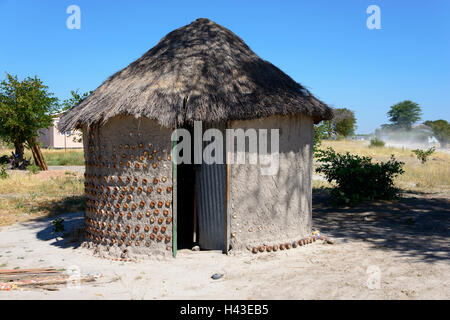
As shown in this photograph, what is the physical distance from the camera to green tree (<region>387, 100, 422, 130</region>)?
2352 inches

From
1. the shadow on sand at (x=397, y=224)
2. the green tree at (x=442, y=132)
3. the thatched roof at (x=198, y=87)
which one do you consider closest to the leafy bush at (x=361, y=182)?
the shadow on sand at (x=397, y=224)

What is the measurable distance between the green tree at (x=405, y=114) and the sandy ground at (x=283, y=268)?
57.8 meters

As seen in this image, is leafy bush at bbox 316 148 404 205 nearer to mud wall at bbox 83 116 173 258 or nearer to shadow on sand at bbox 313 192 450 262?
shadow on sand at bbox 313 192 450 262

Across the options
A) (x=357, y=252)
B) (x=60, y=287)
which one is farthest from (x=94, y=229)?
(x=357, y=252)

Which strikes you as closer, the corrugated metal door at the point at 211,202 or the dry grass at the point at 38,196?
the corrugated metal door at the point at 211,202

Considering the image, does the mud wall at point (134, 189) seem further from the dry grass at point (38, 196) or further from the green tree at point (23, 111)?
the green tree at point (23, 111)

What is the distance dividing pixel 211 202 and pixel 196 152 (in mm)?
834

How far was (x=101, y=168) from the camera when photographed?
6250 millimetres

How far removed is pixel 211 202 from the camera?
6133 millimetres

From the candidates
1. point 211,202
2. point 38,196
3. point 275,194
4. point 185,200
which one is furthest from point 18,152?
point 275,194

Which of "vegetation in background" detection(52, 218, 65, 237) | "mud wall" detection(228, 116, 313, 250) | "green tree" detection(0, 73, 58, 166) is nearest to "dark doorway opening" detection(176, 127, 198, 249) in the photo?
"mud wall" detection(228, 116, 313, 250)

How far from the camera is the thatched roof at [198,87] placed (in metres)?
5.62

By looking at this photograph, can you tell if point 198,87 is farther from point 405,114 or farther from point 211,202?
point 405,114

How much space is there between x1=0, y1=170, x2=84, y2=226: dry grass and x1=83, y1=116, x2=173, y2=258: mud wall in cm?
428
